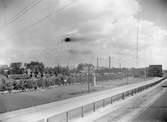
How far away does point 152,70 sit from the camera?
98812 millimetres

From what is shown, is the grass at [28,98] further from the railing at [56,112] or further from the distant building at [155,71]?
the distant building at [155,71]

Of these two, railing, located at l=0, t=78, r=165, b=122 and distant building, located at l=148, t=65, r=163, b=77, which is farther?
distant building, located at l=148, t=65, r=163, b=77

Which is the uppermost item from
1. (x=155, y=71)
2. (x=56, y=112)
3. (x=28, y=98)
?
(x=155, y=71)

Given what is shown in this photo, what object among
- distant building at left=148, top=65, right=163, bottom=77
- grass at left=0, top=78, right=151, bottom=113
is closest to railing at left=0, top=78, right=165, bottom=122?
grass at left=0, top=78, right=151, bottom=113

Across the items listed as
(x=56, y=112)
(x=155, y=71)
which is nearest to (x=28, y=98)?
(x=56, y=112)

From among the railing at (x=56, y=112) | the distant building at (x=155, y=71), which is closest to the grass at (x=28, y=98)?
the railing at (x=56, y=112)

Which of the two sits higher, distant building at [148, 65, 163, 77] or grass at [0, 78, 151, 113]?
distant building at [148, 65, 163, 77]

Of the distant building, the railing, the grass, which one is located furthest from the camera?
the distant building

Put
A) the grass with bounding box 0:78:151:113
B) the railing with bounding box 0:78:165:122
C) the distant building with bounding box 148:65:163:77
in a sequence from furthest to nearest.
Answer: the distant building with bounding box 148:65:163:77 < the grass with bounding box 0:78:151:113 < the railing with bounding box 0:78:165:122

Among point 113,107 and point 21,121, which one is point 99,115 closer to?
point 113,107

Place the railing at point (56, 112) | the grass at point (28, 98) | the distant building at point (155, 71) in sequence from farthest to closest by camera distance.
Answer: the distant building at point (155, 71) → the grass at point (28, 98) → the railing at point (56, 112)

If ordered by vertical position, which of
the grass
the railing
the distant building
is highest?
the distant building

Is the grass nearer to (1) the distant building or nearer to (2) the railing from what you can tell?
(2) the railing

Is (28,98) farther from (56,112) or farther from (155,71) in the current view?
(155,71)
